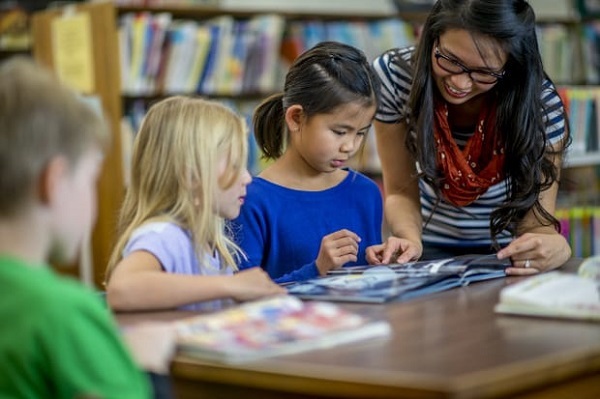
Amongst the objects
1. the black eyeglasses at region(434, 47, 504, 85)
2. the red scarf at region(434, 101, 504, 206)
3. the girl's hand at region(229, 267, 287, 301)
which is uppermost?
the black eyeglasses at region(434, 47, 504, 85)

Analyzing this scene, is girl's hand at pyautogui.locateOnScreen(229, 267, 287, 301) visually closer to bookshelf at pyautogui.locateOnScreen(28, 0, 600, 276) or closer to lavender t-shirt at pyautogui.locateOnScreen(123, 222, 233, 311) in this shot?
lavender t-shirt at pyautogui.locateOnScreen(123, 222, 233, 311)

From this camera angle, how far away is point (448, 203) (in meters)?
2.52

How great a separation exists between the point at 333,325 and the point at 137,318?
0.37m

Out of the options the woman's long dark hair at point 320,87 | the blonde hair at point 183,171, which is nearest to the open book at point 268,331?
the blonde hair at point 183,171

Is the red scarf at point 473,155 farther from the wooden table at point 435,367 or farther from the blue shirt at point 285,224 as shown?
the wooden table at point 435,367

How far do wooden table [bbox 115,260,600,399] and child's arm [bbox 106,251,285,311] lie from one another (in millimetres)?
Result: 276

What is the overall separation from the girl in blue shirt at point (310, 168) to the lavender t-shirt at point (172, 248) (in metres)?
0.35

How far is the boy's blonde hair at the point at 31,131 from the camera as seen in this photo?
4.00 feet

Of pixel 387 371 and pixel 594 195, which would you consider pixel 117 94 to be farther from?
pixel 387 371

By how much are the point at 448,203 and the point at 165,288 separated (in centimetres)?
97

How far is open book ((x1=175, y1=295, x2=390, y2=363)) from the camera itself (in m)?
1.35

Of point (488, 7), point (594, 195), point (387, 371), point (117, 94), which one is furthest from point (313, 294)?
point (594, 195)

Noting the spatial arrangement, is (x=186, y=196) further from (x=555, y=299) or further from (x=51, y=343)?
(x=51, y=343)

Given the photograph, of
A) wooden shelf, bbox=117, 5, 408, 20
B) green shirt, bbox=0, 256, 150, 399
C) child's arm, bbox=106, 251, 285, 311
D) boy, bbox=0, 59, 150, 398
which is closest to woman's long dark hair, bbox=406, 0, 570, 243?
child's arm, bbox=106, 251, 285, 311
